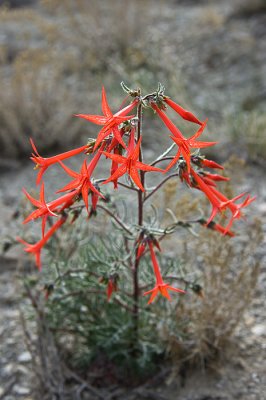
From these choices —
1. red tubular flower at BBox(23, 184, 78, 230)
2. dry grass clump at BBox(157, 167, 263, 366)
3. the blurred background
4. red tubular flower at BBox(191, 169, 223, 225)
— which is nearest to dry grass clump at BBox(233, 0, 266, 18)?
the blurred background

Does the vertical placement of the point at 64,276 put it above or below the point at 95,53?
below

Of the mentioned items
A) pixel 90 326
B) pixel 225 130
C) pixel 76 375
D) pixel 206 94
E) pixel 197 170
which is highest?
pixel 206 94

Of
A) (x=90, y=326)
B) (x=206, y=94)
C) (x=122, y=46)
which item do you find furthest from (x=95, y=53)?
(x=90, y=326)

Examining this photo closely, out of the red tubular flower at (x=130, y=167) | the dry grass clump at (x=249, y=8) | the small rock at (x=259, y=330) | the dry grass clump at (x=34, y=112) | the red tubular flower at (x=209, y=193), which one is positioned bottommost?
the small rock at (x=259, y=330)

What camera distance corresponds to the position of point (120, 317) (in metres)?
2.72

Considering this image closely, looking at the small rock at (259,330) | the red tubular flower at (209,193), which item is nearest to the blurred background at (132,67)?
the small rock at (259,330)

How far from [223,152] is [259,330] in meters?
2.12

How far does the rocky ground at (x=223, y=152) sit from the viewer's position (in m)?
2.76

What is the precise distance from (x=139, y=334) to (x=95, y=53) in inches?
201

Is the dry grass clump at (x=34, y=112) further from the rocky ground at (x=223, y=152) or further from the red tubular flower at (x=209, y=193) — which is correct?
the red tubular flower at (x=209, y=193)

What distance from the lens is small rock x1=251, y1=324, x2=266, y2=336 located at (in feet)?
9.87

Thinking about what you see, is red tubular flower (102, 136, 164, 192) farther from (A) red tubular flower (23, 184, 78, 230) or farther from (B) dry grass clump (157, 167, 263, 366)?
(B) dry grass clump (157, 167, 263, 366)

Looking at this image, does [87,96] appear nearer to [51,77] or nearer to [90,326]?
[51,77]

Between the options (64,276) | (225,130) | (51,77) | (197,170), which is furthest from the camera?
(51,77)
